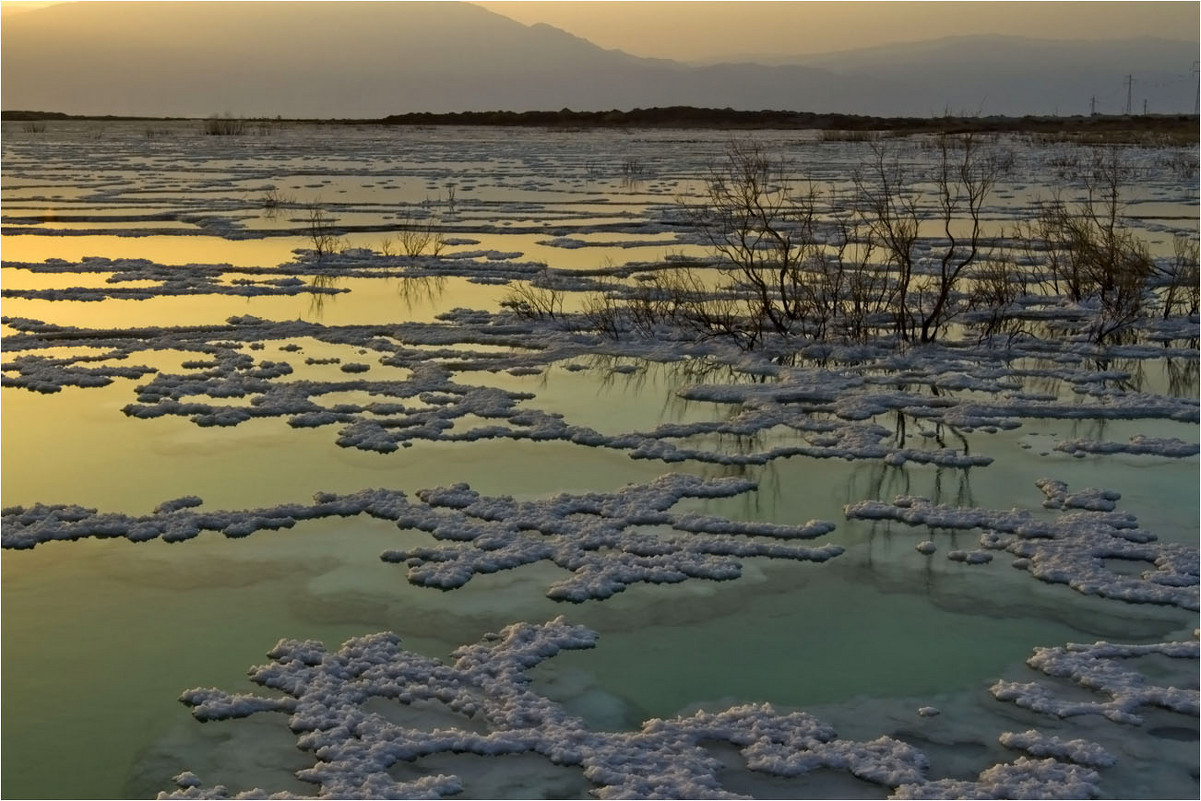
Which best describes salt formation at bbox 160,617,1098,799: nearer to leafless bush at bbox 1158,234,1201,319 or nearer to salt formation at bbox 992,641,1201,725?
salt formation at bbox 992,641,1201,725

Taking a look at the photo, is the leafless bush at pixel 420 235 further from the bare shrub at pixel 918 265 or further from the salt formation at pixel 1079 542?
the salt formation at pixel 1079 542

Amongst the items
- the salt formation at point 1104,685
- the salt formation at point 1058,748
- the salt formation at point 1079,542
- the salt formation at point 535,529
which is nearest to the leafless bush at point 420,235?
the salt formation at point 535,529

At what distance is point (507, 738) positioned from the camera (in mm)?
4031

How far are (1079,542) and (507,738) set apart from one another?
10.1 ft

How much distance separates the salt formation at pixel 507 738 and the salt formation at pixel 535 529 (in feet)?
2.85

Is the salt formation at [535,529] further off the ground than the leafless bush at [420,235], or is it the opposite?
the leafless bush at [420,235]

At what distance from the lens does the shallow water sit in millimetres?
4230

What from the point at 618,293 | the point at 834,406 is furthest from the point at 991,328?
the point at 618,293

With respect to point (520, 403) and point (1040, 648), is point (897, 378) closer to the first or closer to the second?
point (520, 403)

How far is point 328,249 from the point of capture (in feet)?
52.5

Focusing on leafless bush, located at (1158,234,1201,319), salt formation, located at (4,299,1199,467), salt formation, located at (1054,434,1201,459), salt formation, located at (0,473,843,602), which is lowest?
salt formation, located at (0,473,843,602)

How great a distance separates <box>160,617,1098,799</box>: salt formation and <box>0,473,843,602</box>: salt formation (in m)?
0.87

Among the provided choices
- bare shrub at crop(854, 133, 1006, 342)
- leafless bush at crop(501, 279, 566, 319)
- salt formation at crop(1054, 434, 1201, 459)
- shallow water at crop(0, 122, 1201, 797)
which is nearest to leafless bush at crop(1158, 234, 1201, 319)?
bare shrub at crop(854, 133, 1006, 342)

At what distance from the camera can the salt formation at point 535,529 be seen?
5492 millimetres
